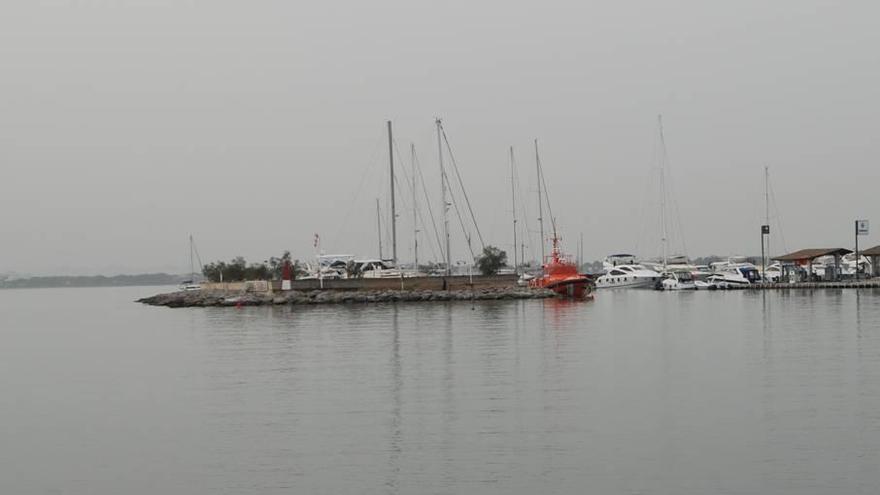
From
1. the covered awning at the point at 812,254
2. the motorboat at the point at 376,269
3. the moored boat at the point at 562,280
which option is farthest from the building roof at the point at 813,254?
the motorboat at the point at 376,269

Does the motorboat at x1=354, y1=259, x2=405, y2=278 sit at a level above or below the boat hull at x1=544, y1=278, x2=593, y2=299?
above

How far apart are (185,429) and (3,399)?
9.17 m

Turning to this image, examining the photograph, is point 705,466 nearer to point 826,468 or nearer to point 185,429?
point 826,468

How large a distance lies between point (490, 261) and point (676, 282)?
62.1 ft

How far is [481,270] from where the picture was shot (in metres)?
90.6

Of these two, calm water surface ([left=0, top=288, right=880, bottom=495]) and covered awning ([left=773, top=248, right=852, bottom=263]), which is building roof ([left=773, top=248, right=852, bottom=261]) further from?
calm water surface ([left=0, top=288, right=880, bottom=495])

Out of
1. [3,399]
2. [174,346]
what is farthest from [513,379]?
[174,346]

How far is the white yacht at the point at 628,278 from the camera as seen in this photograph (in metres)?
99.7

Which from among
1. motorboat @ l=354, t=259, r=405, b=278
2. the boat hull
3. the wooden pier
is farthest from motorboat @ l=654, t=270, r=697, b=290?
motorboat @ l=354, t=259, r=405, b=278

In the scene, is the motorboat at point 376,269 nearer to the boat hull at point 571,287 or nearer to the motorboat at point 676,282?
the boat hull at point 571,287

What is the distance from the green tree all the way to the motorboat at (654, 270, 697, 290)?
53.8 feet

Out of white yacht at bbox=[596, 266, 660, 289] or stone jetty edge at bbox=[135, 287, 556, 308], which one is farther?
white yacht at bbox=[596, 266, 660, 289]

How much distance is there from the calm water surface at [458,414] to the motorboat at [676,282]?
173 ft

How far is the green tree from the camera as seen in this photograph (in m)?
90.2
